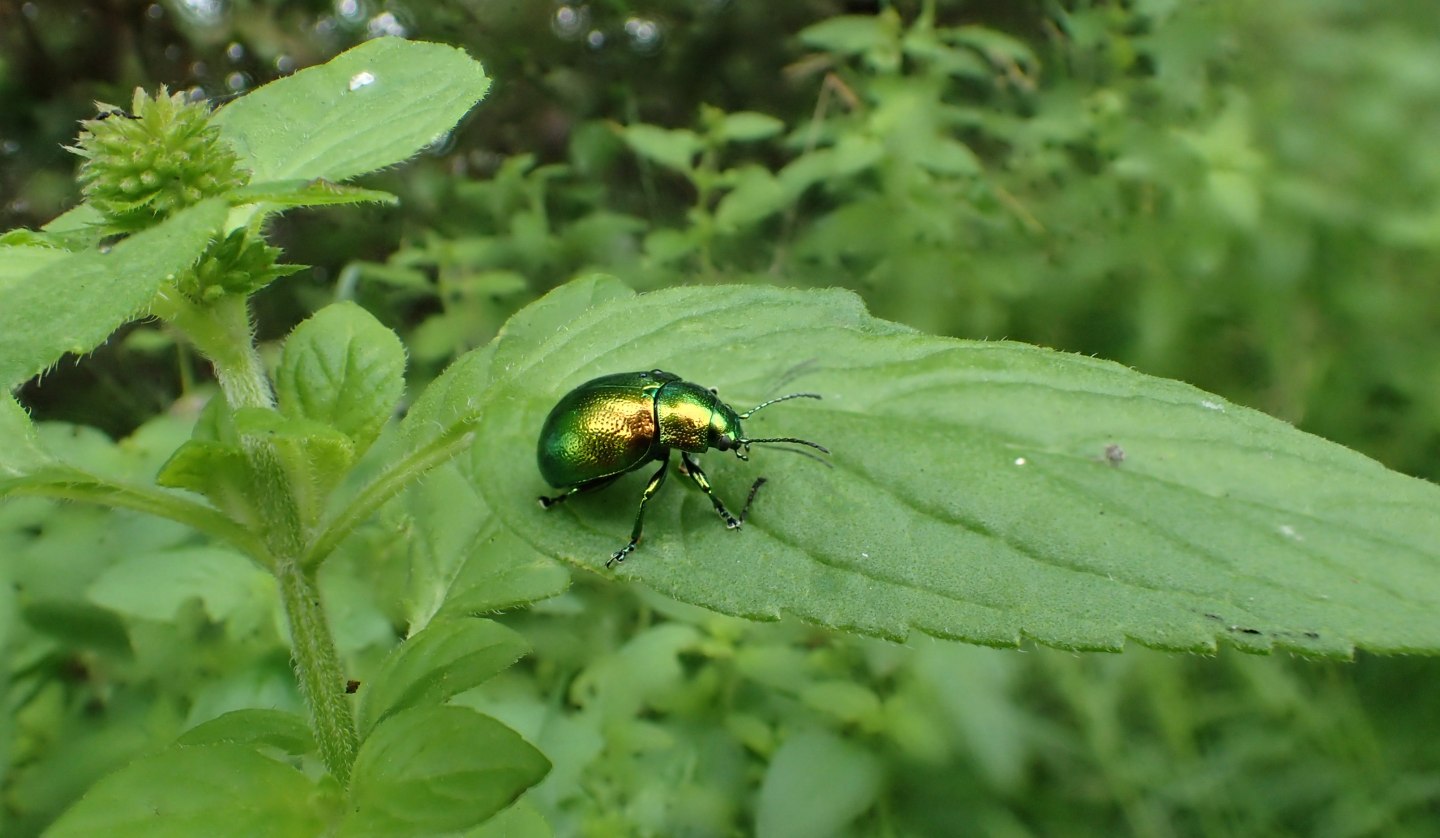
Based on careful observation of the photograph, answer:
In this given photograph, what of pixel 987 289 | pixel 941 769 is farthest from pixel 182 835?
pixel 987 289

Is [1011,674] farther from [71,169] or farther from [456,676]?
[71,169]

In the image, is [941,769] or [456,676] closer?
[456,676]

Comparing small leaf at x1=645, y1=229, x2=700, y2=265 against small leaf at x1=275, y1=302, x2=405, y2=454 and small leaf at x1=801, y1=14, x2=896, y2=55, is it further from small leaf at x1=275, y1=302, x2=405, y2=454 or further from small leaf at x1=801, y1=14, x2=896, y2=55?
small leaf at x1=275, y1=302, x2=405, y2=454

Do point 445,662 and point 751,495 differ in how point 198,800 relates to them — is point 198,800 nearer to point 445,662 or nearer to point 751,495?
point 445,662

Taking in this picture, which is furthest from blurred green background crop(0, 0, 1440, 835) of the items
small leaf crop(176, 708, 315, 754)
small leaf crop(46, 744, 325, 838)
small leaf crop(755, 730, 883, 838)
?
small leaf crop(46, 744, 325, 838)

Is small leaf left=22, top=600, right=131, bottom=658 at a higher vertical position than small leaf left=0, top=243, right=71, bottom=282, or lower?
lower

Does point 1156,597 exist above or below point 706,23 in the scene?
above
